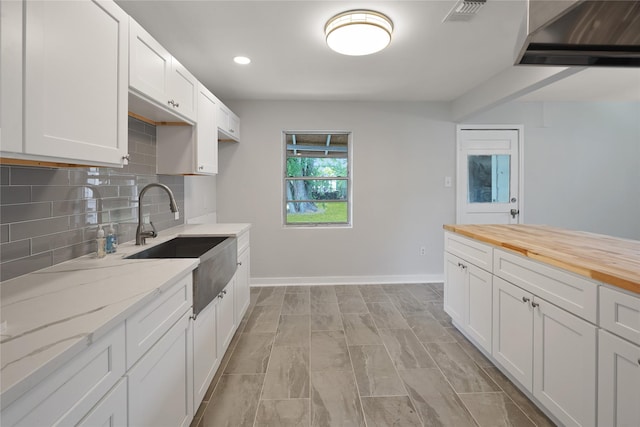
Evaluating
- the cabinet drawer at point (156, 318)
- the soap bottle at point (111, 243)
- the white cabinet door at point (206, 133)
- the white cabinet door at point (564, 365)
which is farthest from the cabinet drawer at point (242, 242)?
the white cabinet door at point (564, 365)

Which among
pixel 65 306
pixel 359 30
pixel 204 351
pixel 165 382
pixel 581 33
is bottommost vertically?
pixel 204 351

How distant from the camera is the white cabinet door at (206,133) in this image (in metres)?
2.43

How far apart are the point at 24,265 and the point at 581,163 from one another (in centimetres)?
568

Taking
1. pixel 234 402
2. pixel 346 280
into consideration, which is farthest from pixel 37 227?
pixel 346 280

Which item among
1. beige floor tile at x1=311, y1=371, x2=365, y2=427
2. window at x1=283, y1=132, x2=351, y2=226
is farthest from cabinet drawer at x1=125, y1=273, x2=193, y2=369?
window at x1=283, y1=132, x2=351, y2=226

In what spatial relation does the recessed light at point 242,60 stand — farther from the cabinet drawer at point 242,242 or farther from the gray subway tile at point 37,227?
Answer: the gray subway tile at point 37,227

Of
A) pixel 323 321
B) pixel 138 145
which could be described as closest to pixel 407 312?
pixel 323 321

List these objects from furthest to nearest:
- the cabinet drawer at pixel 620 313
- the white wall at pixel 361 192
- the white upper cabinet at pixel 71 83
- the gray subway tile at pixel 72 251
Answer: the white wall at pixel 361 192 < the gray subway tile at pixel 72 251 < the cabinet drawer at pixel 620 313 < the white upper cabinet at pixel 71 83

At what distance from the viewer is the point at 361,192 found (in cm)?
395

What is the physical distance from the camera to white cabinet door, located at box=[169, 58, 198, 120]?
1945mm

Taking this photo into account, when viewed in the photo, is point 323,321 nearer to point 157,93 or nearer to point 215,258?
point 215,258

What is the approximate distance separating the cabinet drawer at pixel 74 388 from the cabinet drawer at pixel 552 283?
71.1 inches

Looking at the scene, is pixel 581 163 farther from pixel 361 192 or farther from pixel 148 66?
pixel 148 66

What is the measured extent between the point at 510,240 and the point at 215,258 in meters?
1.86
